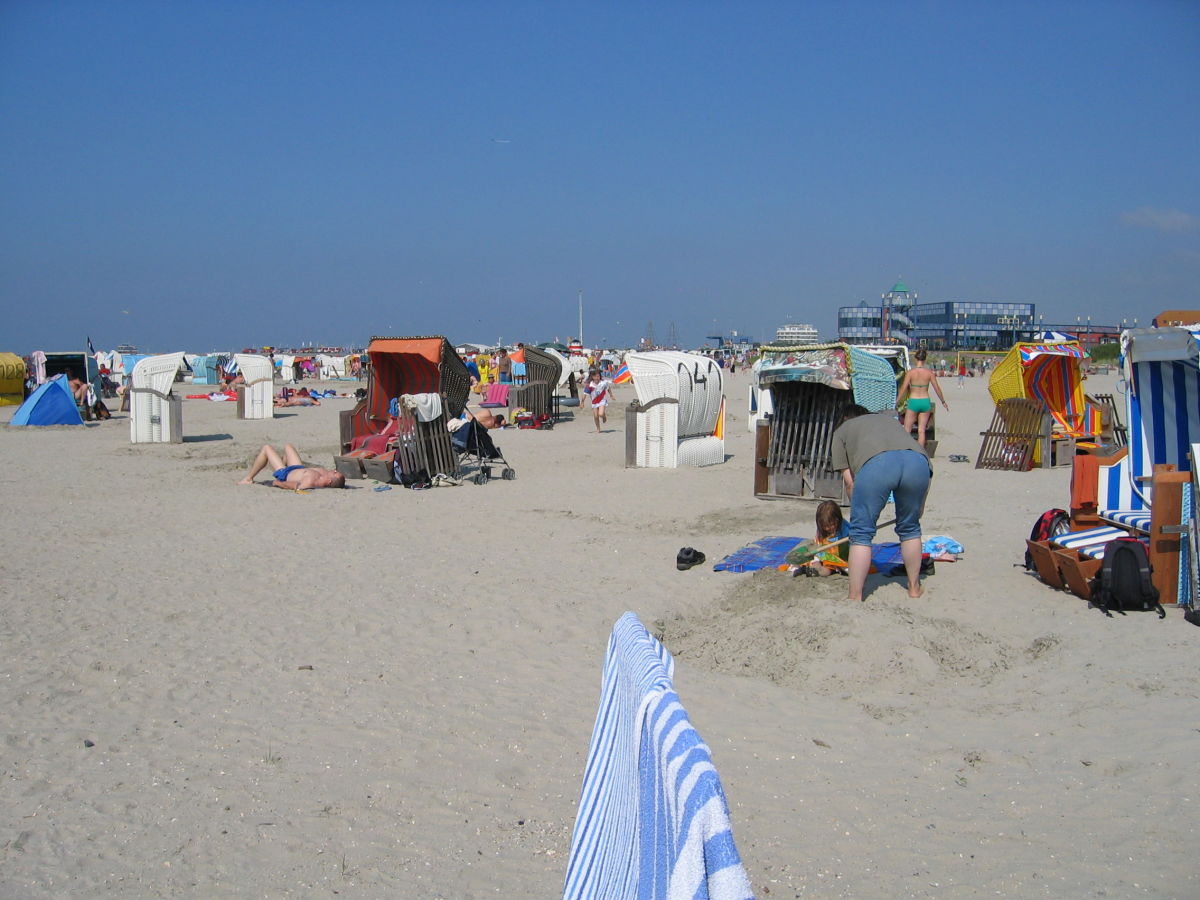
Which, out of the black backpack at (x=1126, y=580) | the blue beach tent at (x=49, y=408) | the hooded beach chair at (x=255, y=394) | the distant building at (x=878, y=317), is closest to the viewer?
the black backpack at (x=1126, y=580)

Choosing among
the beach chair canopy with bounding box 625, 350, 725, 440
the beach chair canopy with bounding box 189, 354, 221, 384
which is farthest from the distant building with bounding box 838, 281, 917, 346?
the beach chair canopy with bounding box 625, 350, 725, 440

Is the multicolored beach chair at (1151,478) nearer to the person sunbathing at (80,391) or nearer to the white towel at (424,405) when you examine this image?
the white towel at (424,405)

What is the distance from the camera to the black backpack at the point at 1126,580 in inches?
237

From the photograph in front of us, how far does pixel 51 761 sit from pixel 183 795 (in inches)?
31.3

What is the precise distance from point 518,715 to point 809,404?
737 centimetres

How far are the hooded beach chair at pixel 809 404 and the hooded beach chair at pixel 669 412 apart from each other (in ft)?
8.75

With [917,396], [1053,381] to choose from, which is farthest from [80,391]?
[1053,381]

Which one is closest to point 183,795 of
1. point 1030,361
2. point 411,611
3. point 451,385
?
point 411,611

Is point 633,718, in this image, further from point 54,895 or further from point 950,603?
point 950,603

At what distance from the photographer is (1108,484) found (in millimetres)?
7371

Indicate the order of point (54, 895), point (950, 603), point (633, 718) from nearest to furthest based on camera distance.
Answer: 1. point (633, 718)
2. point (54, 895)
3. point (950, 603)

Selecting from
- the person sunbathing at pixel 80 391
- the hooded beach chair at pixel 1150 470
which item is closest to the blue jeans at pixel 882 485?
the hooded beach chair at pixel 1150 470

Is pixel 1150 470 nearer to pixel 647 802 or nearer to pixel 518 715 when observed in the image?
pixel 518 715

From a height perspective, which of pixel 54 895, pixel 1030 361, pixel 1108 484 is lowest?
pixel 54 895
